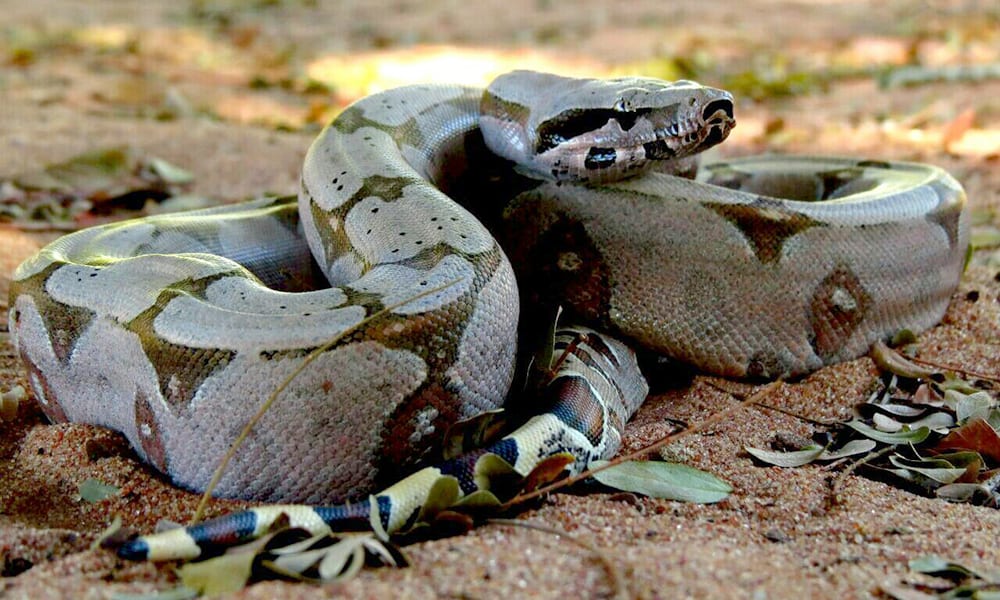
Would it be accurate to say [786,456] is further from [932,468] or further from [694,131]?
[694,131]

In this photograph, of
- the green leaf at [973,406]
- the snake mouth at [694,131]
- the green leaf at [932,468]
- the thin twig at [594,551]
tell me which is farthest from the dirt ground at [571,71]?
the snake mouth at [694,131]

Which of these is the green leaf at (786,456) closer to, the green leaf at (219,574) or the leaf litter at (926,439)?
the leaf litter at (926,439)

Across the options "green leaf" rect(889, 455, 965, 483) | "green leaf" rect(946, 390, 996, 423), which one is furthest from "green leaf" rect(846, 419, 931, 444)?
"green leaf" rect(946, 390, 996, 423)

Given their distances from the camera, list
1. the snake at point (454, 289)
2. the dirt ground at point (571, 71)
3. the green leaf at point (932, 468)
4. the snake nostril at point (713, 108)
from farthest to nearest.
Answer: the snake nostril at point (713, 108) < the green leaf at point (932, 468) < the snake at point (454, 289) < the dirt ground at point (571, 71)

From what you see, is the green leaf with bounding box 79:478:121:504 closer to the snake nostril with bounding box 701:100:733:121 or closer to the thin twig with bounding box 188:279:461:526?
the thin twig with bounding box 188:279:461:526

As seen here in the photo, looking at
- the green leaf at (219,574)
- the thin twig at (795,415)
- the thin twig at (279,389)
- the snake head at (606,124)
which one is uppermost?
the snake head at (606,124)

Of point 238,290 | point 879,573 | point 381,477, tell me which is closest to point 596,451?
point 381,477

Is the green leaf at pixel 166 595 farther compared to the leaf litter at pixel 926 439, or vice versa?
the leaf litter at pixel 926 439
